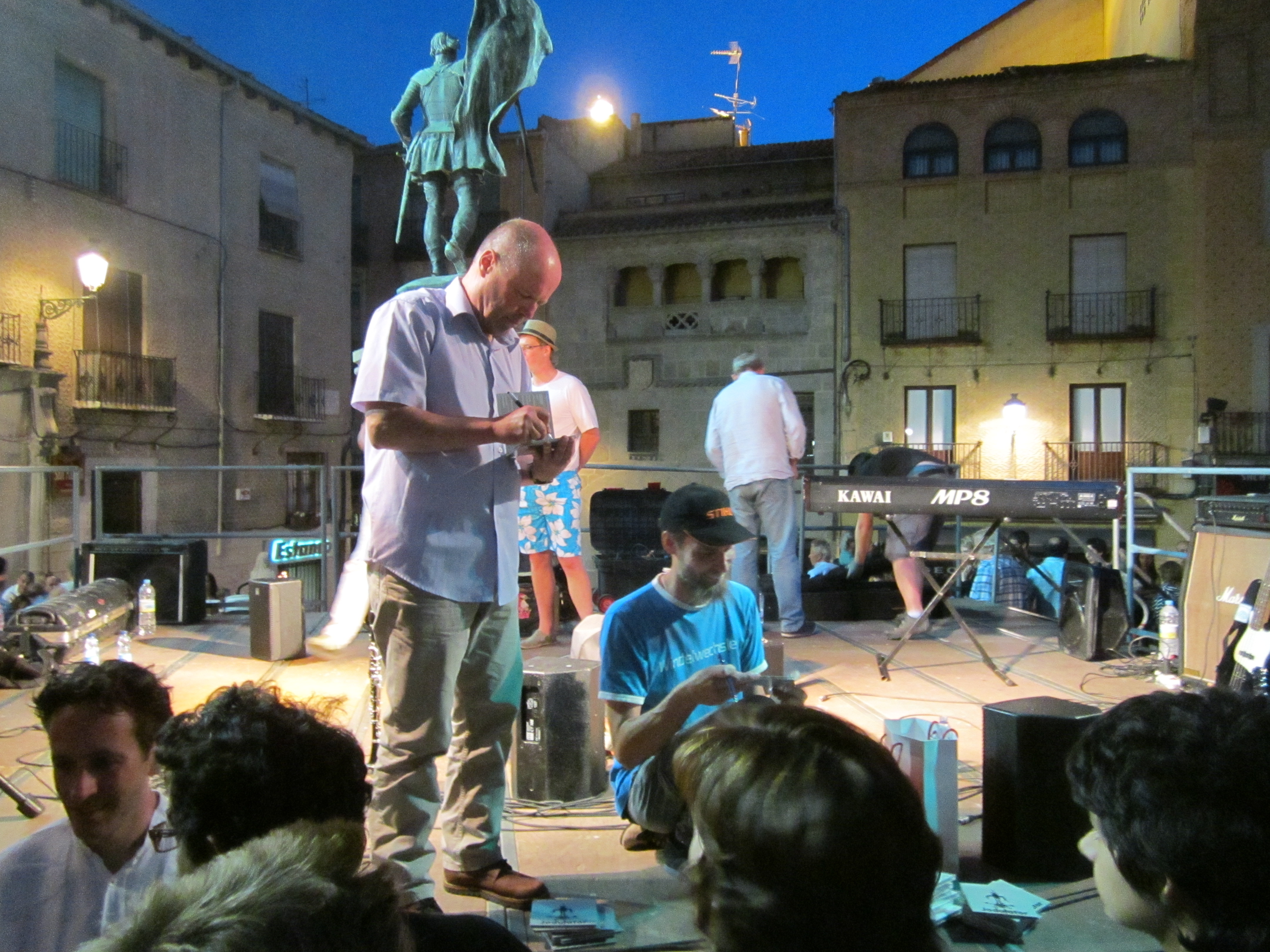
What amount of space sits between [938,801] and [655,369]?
2176 centimetres

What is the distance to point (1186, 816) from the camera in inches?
58.9

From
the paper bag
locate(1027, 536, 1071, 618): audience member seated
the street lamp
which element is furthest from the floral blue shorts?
the street lamp

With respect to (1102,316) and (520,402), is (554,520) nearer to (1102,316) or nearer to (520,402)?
(520,402)

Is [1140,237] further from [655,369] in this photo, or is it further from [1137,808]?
[1137,808]

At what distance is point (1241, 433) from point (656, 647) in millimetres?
22501

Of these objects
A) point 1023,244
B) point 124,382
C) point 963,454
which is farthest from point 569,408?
point 1023,244

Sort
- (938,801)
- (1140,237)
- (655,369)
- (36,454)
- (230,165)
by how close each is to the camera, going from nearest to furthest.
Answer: (938,801)
(36,454)
(230,165)
(1140,237)
(655,369)

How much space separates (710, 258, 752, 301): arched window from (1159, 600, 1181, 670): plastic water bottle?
19239 mm

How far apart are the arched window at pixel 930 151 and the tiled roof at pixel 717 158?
343cm

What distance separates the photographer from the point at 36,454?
1619 centimetres

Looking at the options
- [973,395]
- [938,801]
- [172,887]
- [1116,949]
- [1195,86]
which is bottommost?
[1116,949]

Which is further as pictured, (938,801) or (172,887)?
(938,801)

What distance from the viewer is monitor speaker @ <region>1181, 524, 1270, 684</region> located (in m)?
5.02

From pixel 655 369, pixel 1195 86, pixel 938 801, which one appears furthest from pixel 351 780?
pixel 1195 86
